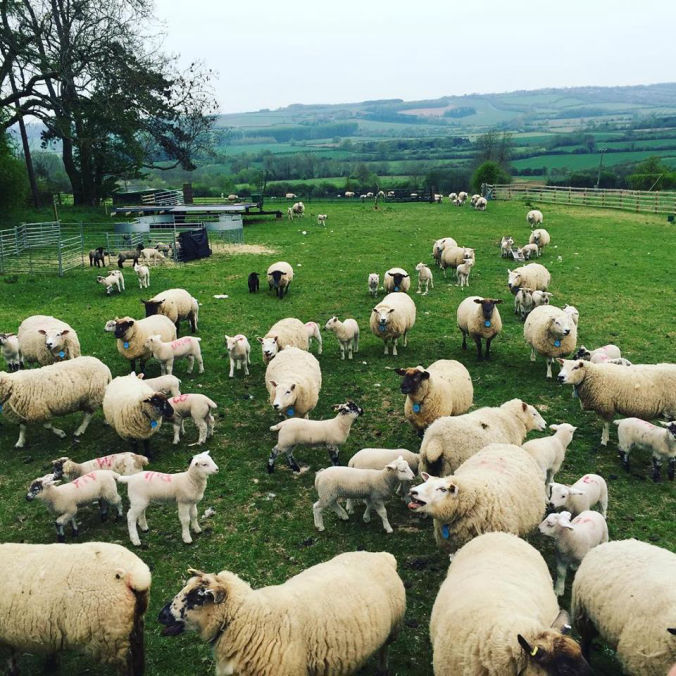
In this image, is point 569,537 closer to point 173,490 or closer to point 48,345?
point 173,490

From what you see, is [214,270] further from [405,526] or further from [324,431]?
[405,526]

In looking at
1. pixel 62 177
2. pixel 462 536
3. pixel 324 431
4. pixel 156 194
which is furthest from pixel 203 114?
pixel 462 536

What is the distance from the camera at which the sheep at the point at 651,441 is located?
7.99 m

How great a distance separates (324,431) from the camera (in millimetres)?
8383

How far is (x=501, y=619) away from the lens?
157 inches

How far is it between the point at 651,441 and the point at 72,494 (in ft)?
26.0

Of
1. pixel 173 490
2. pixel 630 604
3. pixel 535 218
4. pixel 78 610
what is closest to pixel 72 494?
pixel 173 490

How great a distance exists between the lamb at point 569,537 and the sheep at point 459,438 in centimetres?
156

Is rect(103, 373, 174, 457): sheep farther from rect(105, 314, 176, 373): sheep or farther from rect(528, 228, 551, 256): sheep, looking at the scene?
rect(528, 228, 551, 256): sheep

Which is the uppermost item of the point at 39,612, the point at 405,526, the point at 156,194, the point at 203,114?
the point at 203,114

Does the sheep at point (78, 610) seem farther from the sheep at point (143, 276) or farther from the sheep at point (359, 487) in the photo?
the sheep at point (143, 276)

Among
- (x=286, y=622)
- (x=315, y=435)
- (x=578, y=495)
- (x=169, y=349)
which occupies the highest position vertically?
(x=169, y=349)

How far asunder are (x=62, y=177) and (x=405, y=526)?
73.2 metres

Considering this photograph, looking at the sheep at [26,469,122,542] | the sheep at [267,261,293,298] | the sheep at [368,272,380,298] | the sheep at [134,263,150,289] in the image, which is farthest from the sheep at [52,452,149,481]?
the sheep at [134,263,150,289]
